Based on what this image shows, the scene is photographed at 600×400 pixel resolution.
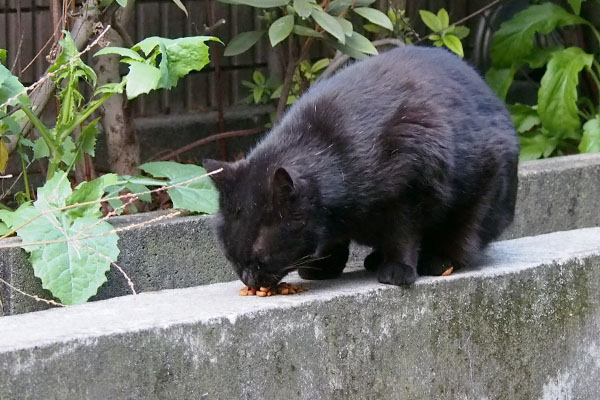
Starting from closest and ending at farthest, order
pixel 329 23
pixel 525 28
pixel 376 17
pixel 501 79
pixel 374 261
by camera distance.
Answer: pixel 374 261, pixel 329 23, pixel 376 17, pixel 525 28, pixel 501 79

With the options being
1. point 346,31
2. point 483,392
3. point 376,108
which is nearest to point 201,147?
point 346,31

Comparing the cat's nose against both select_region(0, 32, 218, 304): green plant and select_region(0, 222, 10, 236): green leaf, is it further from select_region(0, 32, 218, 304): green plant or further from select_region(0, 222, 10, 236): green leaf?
select_region(0, 222, 10, 236): green leaf

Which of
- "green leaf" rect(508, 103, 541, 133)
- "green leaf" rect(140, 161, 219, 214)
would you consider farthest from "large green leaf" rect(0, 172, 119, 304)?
"green leaf" rect(508, 103, 541, 133)

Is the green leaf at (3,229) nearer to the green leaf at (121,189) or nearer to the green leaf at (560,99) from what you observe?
the green leaf at (121,189)

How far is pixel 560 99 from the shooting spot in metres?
5.36

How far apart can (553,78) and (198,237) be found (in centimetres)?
258

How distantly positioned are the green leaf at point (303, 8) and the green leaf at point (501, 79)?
2012 millimetres

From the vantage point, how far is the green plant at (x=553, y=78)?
17.6 feet

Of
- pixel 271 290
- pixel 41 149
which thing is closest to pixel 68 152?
pixel 41 149

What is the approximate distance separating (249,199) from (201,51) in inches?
31.9

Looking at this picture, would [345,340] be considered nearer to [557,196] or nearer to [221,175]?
[221,175]

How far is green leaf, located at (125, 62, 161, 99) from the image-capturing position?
10.5ft

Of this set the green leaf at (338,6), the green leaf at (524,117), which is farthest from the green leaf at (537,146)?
the green leaf at (338,6)

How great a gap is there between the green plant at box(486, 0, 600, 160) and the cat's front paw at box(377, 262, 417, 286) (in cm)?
257
